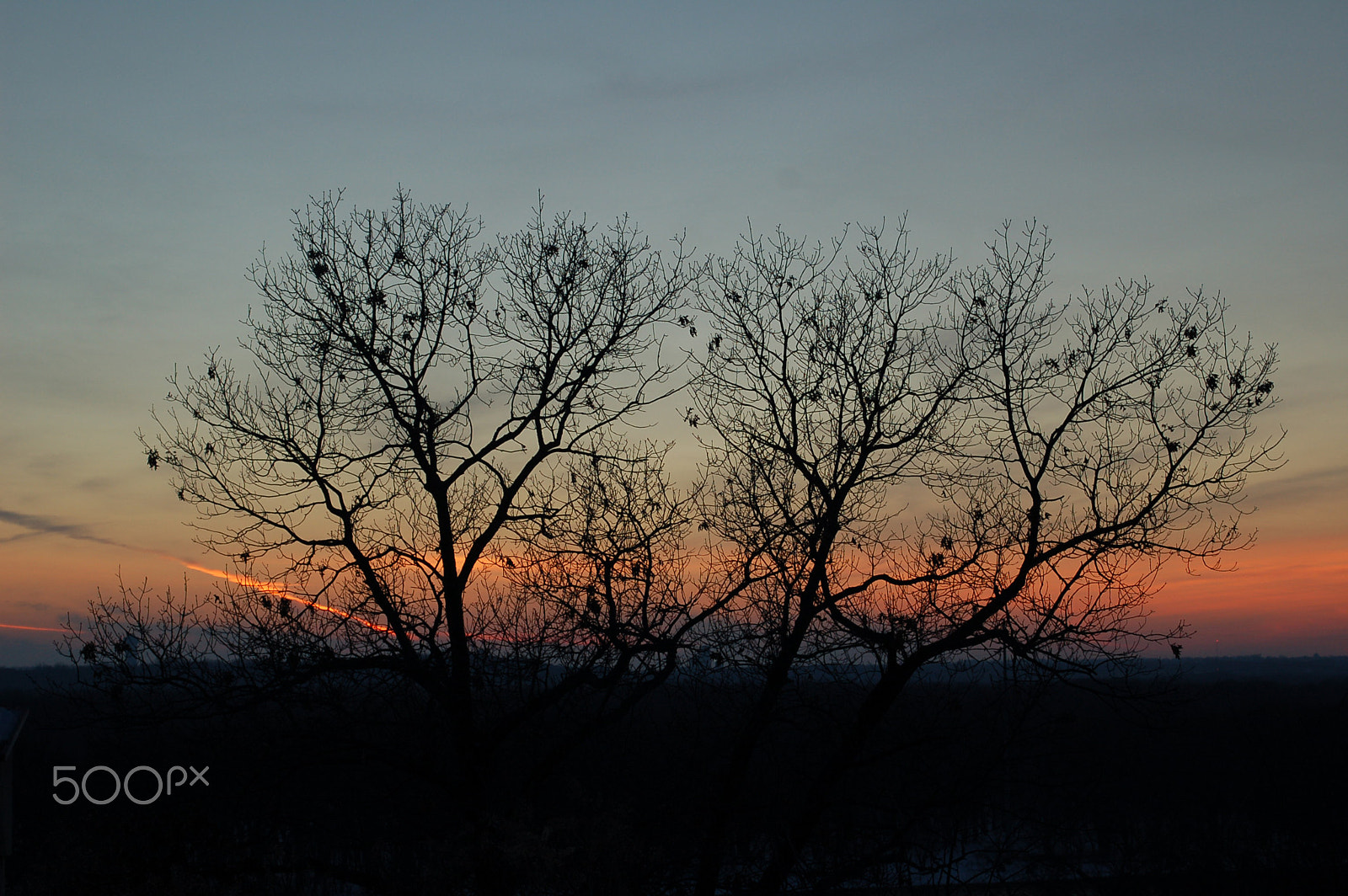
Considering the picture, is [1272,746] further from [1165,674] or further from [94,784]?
[94,784]

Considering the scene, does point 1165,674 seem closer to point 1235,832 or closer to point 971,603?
point 971,603

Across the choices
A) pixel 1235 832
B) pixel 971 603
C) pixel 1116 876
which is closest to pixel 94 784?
pixel 971 603

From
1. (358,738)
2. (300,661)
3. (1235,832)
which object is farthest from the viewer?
(1235,832)

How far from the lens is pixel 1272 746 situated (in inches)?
1185

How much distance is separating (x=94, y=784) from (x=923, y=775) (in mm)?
13638

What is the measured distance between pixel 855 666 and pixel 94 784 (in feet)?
42.9

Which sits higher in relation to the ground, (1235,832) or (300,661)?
(300,661)

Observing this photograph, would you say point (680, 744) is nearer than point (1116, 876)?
Yes

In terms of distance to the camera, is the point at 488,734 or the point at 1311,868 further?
the point at 1311,868

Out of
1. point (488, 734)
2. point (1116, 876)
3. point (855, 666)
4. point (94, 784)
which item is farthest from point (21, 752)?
point (1116, 876)

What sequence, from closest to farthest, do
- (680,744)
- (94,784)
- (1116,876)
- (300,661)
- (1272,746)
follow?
(300,661) → (680,744) → (94,784) → (1116,876) → (1272,746)

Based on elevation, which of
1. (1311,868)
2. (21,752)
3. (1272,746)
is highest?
(21,752)

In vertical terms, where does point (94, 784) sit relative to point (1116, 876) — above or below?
above

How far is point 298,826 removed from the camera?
455 inches
